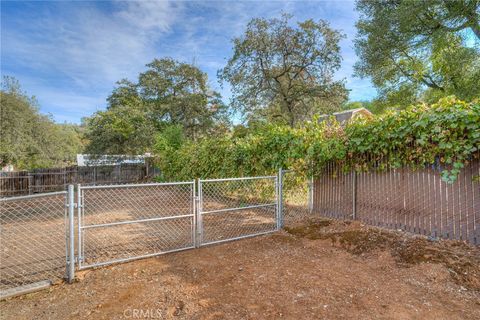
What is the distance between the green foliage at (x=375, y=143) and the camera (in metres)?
3.54

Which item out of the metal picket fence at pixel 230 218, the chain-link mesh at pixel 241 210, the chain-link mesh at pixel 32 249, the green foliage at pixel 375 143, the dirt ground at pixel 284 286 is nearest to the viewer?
the dirt ground at pixel 284 286

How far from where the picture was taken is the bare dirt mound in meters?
→ 3.06

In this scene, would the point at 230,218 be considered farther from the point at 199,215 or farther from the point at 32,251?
the point at 32,251

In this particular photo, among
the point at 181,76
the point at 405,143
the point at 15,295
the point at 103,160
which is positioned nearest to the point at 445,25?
the point at 405,143

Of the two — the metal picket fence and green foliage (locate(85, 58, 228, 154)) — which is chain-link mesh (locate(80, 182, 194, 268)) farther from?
green foliage (locate(85, 58, 228, 154))

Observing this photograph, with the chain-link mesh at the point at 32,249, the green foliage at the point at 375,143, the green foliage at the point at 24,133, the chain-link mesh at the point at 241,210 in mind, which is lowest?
the chain-link mesh at the point at 32,249

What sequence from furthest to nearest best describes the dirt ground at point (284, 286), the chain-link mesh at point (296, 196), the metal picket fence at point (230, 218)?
the chain-link mesh at point (296, 196) → the metal picket fence at point (230, 218) → the dirt ground at point (284, 286)

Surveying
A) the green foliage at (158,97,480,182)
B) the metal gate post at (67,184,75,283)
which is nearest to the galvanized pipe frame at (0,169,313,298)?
the metal gate post at (67,184,75,283)

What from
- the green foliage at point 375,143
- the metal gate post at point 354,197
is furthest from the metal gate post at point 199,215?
the metal gate post at point 354,197

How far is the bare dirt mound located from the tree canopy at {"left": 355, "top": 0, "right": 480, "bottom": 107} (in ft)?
26.6

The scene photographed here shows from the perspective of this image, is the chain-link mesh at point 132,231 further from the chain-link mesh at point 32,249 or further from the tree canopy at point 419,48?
the tree canopy at point 419,48

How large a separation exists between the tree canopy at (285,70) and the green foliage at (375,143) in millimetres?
6893

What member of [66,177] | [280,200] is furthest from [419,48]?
[66,177]

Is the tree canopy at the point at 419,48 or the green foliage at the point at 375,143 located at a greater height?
the tree canopy at the point at 419,48
